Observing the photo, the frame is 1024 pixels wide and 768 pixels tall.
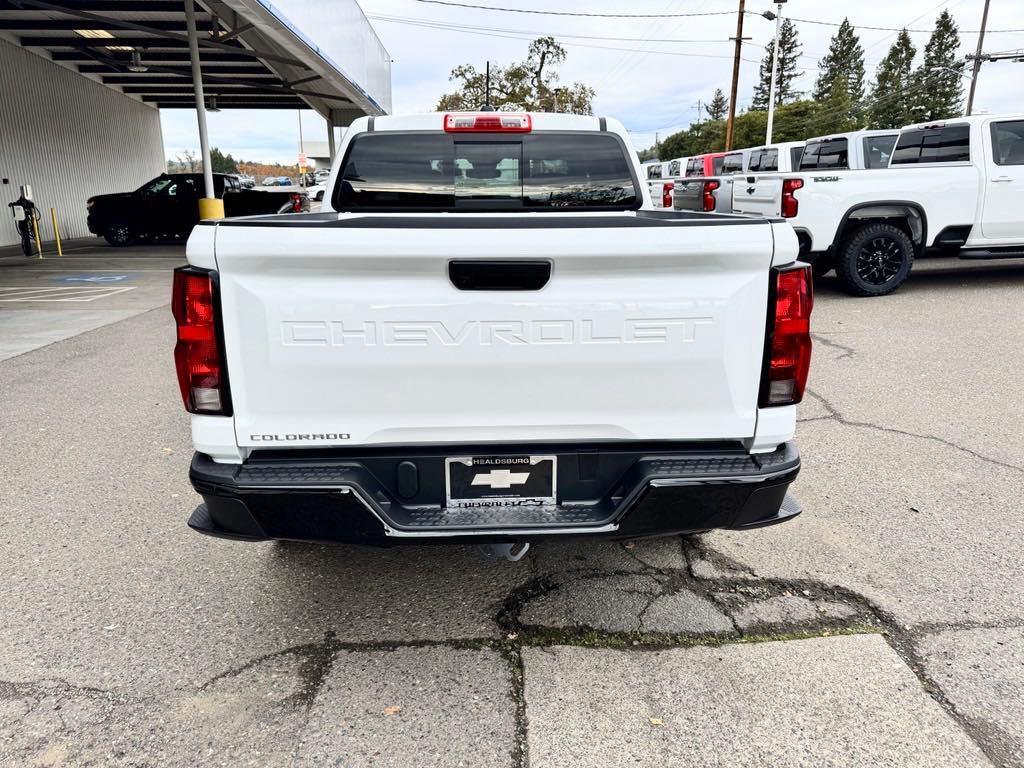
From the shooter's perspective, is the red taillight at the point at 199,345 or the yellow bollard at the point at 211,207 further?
the yellow bollard at the point at 211,207

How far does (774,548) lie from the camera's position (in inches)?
142

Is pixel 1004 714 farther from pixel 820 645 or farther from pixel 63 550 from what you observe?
pixel 63 550

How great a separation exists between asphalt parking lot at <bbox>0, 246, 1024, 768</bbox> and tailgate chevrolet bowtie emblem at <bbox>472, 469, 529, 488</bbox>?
708 millimetres

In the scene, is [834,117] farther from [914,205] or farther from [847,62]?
[914,205]

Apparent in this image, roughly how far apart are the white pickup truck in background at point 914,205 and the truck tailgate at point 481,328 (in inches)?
308

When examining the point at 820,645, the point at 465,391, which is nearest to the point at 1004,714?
the point at 820,645

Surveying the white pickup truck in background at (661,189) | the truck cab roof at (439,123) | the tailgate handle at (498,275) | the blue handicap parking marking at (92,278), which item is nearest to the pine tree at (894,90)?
the white pickup truck in background at (661,189)

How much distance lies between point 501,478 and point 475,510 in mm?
141

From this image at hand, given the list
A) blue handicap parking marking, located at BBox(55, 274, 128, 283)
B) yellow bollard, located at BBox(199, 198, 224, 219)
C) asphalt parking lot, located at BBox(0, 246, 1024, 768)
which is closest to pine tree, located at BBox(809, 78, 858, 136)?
yellow bollard, located at BBox(199, 198, 224, 219)

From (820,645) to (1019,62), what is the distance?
38.1 meters

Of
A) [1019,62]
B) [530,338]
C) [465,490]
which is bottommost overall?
[465,490]

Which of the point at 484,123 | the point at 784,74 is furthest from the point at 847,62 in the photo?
the point at 484,123

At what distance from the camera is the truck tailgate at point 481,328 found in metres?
2.32

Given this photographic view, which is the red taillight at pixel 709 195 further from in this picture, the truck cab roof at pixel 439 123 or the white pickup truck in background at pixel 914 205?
the truck cab roof at pixel 439 123
